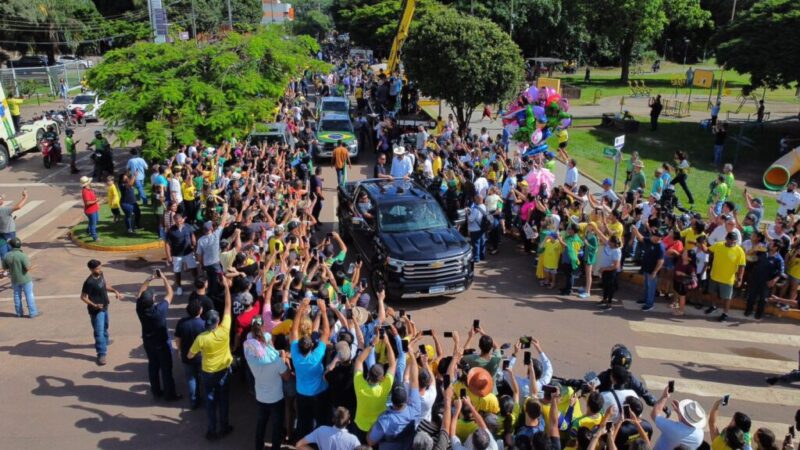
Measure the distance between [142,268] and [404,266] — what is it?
6133mm

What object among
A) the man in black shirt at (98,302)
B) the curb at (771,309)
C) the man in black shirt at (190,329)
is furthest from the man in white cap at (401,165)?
the man in black shirt at (190,329)

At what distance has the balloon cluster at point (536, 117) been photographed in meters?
18.3

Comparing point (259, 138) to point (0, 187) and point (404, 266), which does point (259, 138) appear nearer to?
point (0, 187)

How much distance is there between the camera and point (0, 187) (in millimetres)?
20672

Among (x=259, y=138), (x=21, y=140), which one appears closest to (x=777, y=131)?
(x=259, y=138)

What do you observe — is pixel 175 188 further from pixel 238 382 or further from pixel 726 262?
pixel 726 262

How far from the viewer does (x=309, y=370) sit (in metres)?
6.70

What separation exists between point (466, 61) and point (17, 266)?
15916 mm

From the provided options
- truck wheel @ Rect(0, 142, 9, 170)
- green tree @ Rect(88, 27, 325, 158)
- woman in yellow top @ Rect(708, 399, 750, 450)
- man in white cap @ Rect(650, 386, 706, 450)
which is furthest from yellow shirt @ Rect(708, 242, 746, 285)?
truck wheel @ Rect(0, 142, 9, 170)

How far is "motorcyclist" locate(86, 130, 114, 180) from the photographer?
20.3 m

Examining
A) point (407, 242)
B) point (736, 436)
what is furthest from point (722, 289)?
point (736, 436)

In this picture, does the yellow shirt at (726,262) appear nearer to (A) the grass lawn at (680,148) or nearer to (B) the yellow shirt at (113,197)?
(A) the grass lawn at (680,148)

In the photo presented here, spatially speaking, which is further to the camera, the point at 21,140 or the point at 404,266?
the point at 21,140

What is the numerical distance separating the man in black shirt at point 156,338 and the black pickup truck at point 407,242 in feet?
13.9
